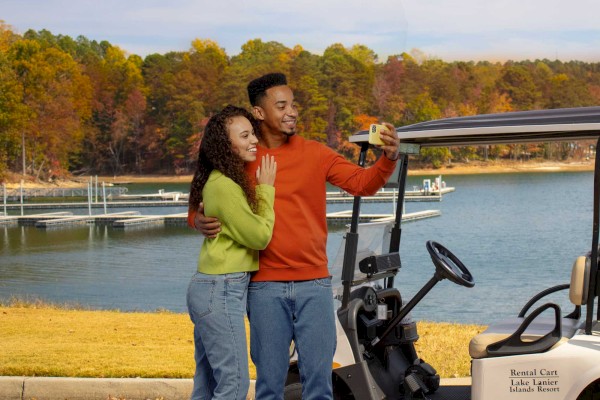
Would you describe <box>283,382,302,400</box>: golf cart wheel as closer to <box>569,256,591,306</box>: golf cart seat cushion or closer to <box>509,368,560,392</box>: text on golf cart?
<box>509,368,560,392</box>: text on golf cart

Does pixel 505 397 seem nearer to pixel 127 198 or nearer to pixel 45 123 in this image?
pixel 127 198

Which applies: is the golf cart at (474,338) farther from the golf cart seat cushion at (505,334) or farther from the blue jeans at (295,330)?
the blue jeans at (295,330)

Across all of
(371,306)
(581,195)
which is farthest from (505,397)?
(581,195)

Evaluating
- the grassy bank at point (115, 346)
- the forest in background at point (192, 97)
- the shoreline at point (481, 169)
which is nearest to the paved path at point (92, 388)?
the grassy bank at point (115, 346)

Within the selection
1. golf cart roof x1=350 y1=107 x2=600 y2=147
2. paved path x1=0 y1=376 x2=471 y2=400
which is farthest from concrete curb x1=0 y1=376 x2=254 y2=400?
golf cart roof x1=350 y1=107 x2=600 y2=147

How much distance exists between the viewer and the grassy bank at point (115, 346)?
6910 millimetres

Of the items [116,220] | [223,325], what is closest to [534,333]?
[223,325]

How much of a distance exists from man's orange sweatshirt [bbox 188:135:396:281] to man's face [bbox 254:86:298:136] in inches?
3.0

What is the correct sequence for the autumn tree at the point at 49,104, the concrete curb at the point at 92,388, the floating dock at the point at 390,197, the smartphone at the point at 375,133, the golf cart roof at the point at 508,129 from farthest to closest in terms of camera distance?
1. the autumn tree at the point at 49,104
2. the floating dock at the point at 390,197
3. the concrete curb at the point at 92,388
4. the golf cart roof at the point at 508,129
5. the smartphone at the point at 375,133

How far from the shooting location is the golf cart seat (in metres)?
4.16

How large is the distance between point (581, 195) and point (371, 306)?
59242 mm

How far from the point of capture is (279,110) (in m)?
4.02

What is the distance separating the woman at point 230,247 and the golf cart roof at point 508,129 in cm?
96

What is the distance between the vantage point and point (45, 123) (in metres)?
95.1
